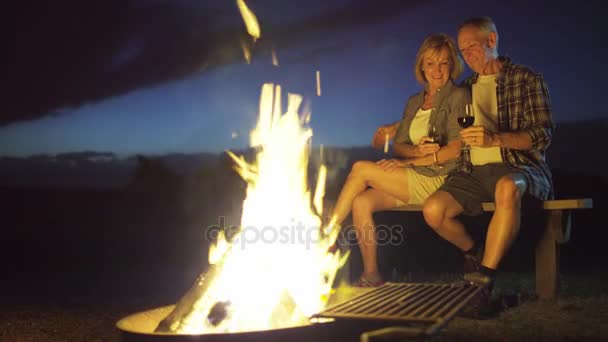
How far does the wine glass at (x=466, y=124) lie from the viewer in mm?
3715

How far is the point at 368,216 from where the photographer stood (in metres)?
4.30

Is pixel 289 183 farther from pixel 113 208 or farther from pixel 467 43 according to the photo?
pixel 113 208

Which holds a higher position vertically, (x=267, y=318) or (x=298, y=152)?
(x=298, y=152)

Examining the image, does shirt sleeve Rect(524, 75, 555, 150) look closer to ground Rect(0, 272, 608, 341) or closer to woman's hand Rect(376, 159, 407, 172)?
woman's hand Rect(376, 159, 407, 172)

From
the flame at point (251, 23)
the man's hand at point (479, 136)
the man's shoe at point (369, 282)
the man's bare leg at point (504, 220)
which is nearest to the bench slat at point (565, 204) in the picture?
the man's bare leg at point (504, 220)

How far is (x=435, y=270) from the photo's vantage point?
6023 millimetres

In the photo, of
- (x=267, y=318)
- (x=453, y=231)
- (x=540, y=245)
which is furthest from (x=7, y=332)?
(x=540, y=245)

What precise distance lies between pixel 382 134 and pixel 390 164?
631 millimetres

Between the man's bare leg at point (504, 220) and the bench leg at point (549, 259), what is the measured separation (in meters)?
0.67

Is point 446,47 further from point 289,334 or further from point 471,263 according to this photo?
point 289,334

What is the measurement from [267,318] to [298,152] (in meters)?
1.46

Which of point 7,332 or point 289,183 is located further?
point 289,183

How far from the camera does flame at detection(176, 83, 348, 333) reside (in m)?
3.08

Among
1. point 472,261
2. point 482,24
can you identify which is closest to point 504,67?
point 482,24
